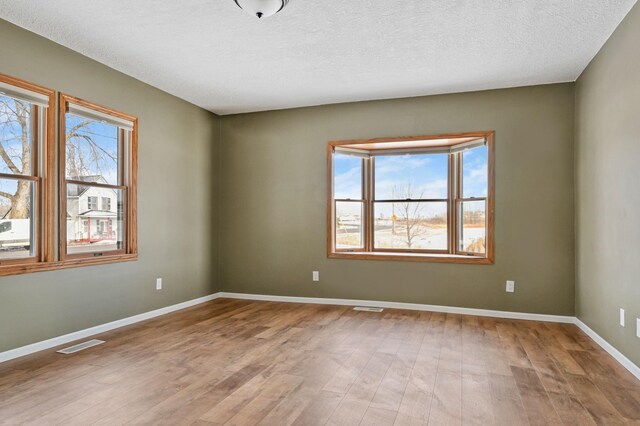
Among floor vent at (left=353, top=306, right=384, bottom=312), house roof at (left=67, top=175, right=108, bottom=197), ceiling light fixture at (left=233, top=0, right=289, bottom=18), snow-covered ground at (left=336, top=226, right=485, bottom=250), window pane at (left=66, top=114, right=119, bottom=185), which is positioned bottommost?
floor vent at (left=353, top=306, right=384, bottom=312)

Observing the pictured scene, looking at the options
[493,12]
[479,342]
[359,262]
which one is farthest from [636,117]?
[359,262]

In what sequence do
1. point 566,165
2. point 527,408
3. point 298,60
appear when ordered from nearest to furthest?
1. point 527,408
2. point 298,60
3. point 566,165

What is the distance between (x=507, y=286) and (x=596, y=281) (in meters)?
0.99

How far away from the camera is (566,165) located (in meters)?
4.43

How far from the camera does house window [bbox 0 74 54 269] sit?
3.20 metres

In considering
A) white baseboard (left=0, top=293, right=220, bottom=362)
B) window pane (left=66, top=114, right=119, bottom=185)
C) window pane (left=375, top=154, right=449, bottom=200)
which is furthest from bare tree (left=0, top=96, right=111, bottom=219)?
window pane (left=375, top=154, right=449, bottom=200)

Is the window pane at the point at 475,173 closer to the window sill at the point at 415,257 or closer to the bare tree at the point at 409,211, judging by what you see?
the bare tree at the point at 409,211

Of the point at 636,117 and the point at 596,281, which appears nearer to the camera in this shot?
the point at 636,117

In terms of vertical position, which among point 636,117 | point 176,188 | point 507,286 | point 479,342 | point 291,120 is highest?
point 291,120

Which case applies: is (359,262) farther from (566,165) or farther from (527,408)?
(527,408)

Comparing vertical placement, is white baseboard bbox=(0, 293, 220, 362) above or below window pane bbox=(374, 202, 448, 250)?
below

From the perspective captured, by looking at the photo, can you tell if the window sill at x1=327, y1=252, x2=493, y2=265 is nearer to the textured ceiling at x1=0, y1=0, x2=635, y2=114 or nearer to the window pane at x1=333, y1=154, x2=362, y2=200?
the window pane at x1=333, y1=154, x2=362, y2=200

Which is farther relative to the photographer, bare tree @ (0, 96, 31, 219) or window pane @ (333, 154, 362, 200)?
window pane @ (333, 154, 362, 200)

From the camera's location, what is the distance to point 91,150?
13.0ft
